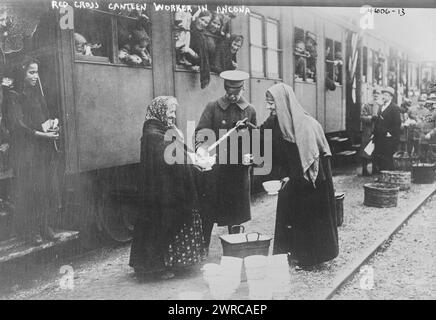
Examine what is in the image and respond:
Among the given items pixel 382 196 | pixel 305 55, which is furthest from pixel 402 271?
pixel 305 55

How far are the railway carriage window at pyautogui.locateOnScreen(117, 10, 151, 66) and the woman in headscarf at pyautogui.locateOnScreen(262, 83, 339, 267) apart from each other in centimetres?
160

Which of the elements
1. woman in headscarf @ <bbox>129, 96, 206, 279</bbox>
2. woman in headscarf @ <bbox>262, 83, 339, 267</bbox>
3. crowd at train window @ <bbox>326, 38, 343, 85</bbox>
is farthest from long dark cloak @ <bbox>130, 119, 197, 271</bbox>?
crowd at train window @ <bbox>326, 38, 343, 85</bbox>

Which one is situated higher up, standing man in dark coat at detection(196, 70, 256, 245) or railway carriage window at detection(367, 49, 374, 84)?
railway carriage window at detection(367, 49, 374, 84)

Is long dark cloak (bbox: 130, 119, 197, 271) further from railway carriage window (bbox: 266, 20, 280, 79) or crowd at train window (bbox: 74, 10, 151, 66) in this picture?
railway carriage window (bbox: 266, 20, 280, 79)

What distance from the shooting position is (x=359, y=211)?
24.6ft

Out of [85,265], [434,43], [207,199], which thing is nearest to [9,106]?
[85,265]

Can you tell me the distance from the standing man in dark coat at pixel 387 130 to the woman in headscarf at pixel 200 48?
5074 mm

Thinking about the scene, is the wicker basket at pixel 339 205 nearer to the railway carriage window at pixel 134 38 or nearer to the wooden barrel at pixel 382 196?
the wooden barrel at pixel 382 196

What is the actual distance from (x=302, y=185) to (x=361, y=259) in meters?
1.09

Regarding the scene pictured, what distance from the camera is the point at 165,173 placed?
14.4 ft

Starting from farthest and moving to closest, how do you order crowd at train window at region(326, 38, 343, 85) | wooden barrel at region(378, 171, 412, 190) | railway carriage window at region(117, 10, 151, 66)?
crowd at train window at region(326, 38, 343, 85) → wooden barrel at region(378, 171, 412, 190) → railway carriage window at region(117, 10, 151, 66)

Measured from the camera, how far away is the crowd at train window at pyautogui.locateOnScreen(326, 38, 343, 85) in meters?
10.6

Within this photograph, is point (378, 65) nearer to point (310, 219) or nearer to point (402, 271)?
point (402, 271)
